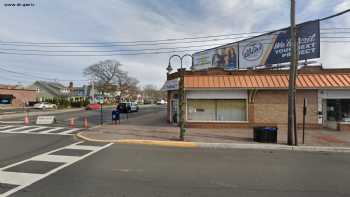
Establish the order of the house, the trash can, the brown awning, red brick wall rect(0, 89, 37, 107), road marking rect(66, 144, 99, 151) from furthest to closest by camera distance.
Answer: the house < red brick wall rect(0, 89, 37, 107) < the brown awning < the trash can < road marking rect(66, 144, 99, 151)

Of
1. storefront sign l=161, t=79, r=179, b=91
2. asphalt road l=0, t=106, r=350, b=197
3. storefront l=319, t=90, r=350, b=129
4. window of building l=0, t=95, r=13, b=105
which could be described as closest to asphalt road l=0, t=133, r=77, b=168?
asphalt road l=0, t=106, r=350, b=197

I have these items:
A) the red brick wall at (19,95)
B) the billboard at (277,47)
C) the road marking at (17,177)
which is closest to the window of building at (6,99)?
the red brick wall at (19,95)

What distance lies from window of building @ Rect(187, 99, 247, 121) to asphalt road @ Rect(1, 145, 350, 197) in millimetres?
7871

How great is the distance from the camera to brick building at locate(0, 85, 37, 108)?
52.2 m

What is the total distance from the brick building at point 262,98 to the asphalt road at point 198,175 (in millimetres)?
7522

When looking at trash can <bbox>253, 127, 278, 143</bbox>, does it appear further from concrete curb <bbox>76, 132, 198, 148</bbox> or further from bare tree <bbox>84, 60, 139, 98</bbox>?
bare tree <bbox>84, 60, 139, 98</bbox>

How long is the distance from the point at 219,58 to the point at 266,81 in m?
5.63

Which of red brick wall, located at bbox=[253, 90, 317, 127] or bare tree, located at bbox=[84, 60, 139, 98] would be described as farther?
bare tree, located at bbox=[84, 60, 139, 98]

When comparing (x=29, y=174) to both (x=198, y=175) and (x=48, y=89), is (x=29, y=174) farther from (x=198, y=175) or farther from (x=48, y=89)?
(x=48, y=89)

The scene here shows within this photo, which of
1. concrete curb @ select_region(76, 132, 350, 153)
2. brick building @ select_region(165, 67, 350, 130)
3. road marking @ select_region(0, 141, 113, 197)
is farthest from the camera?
brick building @ select_region(165, 67, 350, 130)

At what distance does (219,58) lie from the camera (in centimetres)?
2130

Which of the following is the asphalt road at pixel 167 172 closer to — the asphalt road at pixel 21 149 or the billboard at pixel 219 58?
the asphalt road at pixel 21 149

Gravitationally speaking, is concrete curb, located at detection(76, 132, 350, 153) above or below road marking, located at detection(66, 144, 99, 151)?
below

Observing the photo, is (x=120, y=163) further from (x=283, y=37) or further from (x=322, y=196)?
(x=283, y=37)
